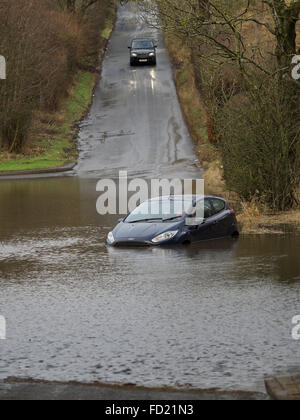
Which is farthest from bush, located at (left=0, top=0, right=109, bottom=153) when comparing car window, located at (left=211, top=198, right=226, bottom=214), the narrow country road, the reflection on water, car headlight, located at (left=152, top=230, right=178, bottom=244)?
car headlight, located at (left=152, top=230, right=178, bottom=244)

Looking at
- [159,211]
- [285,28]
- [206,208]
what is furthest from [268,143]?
[159,211]

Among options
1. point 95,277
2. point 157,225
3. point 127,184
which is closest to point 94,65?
point 127,184

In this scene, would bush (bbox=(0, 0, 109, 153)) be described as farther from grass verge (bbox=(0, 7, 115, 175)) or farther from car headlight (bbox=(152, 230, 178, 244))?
car headlight (bbox=(152, 230, 178, 244))

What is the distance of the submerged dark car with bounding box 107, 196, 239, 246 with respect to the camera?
19609 mm

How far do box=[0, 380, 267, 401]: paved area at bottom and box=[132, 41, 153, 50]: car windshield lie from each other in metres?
65.1

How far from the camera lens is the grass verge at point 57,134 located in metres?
45.4

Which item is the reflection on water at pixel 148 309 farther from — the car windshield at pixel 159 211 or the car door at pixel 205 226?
the car windshield at pixel 159 211

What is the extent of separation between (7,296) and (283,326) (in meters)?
4.83

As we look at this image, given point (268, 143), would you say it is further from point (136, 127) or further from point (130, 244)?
point (136, 127)

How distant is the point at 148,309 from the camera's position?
40.6 ft

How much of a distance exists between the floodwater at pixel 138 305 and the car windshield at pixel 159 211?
3.50ft

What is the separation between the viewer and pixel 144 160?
45812mm

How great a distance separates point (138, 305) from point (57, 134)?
41.5m

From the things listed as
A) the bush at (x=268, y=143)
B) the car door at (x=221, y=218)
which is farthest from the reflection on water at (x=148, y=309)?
the bush at (x=268, y=143)
